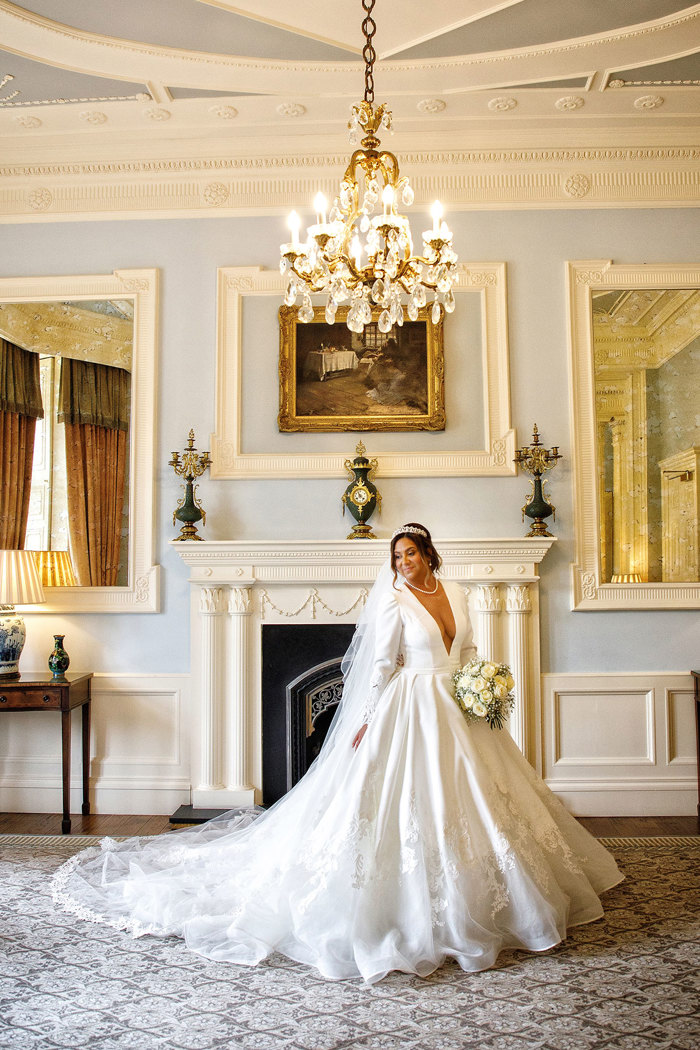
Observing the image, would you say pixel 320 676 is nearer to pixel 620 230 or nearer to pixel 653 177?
pixel 620 230

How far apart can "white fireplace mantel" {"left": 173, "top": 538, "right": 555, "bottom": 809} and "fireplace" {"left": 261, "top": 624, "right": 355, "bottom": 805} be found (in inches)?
2.4

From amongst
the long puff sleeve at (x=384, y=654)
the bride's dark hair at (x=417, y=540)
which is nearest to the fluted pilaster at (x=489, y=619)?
the bride's dark hair at (x=417, y=540)

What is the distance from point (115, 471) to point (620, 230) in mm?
3821

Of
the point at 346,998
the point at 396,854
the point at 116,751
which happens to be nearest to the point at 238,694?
the point at 116,751

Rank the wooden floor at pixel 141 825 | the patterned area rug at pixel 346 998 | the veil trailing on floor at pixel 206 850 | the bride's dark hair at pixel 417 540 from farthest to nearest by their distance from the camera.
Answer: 1. the wooden floor at pixel 141 825
2. the bride's dark hair at pixel 417 540
3. the veil trailing on floor at pixel 206 850
4. the patterned area rug at pixel 346 998

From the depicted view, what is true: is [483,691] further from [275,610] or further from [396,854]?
[275,610]

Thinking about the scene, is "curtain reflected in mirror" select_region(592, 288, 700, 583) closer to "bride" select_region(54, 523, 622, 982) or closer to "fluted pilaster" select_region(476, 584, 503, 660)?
"fluted pilaster" select_region(476, 584, 503, 660)

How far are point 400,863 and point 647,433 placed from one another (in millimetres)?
3399

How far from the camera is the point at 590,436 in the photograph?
5129mm

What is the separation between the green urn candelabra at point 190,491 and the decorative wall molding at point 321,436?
0.37ft

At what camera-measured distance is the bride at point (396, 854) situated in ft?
9.48

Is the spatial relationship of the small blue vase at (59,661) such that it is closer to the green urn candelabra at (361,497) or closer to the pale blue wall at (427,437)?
the pale blue wall at (427,437)

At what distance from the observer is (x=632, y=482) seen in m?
5.12

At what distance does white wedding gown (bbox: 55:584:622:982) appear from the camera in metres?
2.88
